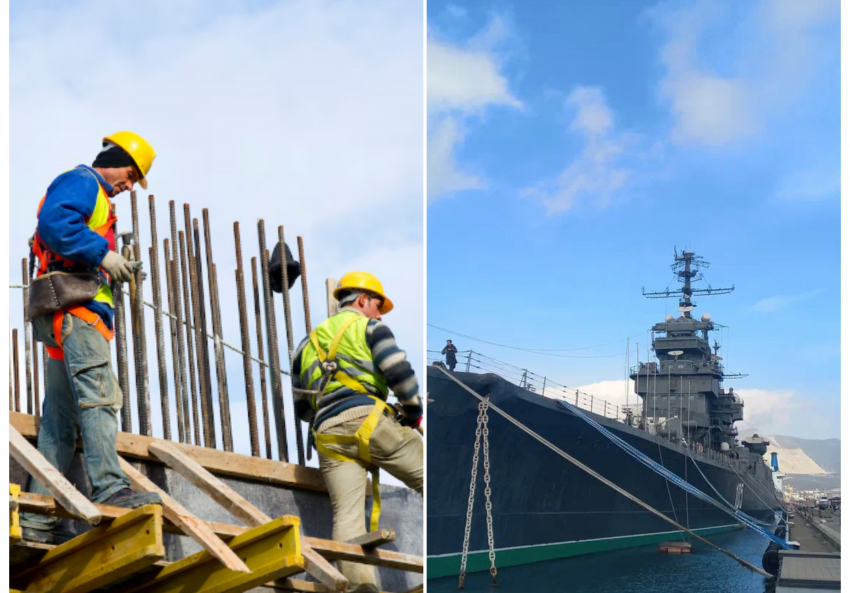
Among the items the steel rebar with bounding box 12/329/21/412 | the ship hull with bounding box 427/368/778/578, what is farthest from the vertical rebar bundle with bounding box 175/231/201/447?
the ship hull with bounding box 427/368/778/578

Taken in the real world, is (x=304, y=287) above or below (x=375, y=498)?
above

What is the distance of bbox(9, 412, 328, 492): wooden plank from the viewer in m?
4.07

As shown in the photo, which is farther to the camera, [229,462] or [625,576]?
[625,576]

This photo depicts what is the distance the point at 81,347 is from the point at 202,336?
1246mm

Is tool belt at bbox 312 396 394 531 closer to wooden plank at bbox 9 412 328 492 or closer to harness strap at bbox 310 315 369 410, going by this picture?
harness strap at bbox 310 315 369 410

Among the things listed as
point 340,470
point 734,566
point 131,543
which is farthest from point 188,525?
point 734,566

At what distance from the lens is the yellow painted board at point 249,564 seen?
130 inches

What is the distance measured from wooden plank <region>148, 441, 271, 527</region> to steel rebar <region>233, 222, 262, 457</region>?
60 cm

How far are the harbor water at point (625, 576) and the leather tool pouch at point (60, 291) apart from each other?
14556mm

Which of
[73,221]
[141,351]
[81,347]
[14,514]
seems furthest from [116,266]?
[14,514]

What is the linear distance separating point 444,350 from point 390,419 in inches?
502

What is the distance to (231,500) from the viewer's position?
3.85 m

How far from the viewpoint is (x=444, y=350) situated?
17203mm

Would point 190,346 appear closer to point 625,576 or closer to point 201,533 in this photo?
point 201,533
